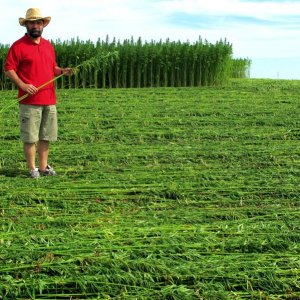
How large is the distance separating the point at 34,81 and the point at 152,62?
1147 cm

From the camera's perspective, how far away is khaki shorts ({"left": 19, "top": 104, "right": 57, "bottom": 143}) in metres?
6.69

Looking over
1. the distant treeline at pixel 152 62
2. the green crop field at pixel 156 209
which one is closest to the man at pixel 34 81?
the green crop field at pixel 156 209

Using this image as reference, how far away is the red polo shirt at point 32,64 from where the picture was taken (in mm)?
6547

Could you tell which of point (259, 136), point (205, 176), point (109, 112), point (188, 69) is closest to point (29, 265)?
point (205, 176)

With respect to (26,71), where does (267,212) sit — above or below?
below

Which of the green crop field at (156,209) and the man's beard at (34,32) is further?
the man's beard at (34,32)

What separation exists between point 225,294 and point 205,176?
9.76ft

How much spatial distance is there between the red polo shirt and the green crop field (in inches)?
32.1

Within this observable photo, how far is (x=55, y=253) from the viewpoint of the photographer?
3.86 metres

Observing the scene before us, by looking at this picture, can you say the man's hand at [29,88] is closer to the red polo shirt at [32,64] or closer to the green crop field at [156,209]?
the red polo shirt at [32,64]

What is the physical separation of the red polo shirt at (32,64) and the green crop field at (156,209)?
816 millimetres

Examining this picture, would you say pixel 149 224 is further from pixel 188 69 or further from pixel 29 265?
pixel 188 69

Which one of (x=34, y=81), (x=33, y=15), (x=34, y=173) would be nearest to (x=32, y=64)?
(x=34, y=81)

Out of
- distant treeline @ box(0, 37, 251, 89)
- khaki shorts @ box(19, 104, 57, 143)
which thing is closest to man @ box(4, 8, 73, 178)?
khaki shorts @ box(19, 104, 57, 143)
